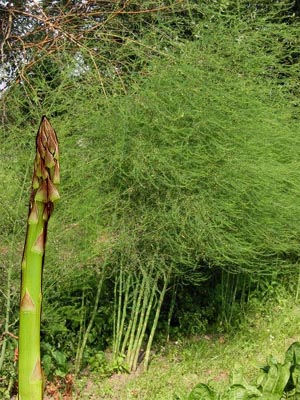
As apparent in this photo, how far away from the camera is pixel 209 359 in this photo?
472 centimetres

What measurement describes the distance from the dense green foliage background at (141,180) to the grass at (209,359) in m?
0.25

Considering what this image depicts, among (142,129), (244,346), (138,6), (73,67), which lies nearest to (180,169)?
(142,129)

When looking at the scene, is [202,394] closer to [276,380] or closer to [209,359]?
[276,380]

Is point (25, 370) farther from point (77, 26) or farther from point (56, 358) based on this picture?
point (77, 26)

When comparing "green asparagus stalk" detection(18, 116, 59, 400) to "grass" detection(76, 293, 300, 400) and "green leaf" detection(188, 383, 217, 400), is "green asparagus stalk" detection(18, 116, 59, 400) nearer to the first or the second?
"green leaf" detection(188, 383, 217, 400)

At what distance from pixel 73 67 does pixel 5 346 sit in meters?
2.02

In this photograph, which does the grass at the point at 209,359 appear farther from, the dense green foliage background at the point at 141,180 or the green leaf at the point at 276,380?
the green leaf at the point at 276,380

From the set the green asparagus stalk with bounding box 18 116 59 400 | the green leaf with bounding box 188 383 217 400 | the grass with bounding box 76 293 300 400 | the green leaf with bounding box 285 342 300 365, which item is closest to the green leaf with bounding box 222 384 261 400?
the green leaf with bounding box 188 383 217 400

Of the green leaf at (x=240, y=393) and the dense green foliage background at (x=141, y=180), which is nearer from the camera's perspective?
the green leaf at (x=240, y=393)

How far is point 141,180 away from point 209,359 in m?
1.55

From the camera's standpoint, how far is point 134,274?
430 cm

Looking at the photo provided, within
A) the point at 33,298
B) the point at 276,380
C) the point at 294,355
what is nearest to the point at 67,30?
the point at 294,355

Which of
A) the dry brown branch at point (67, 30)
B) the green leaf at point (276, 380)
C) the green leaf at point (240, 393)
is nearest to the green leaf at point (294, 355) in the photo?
the green leaf at point (276, 380)

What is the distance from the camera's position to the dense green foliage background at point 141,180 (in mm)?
3928
